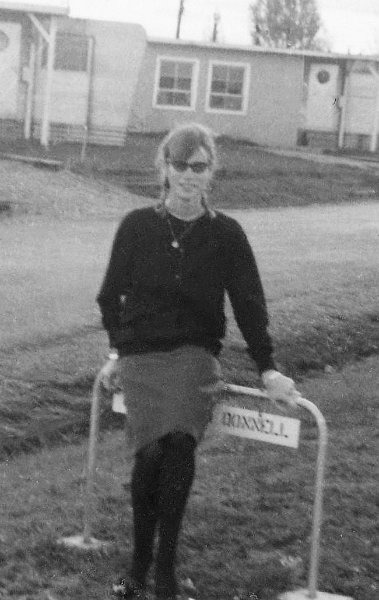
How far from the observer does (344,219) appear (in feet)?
63.9

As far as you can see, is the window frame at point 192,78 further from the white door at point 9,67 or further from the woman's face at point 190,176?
the woman's face at point 190,176

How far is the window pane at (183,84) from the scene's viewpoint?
117 ft

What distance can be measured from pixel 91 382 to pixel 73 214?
9.87 meters

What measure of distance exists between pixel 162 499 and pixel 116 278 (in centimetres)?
88

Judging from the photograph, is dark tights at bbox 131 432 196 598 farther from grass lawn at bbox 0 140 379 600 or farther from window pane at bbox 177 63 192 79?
window pane at bbox 177 63 192 79

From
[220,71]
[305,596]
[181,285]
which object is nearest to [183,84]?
[220,71]

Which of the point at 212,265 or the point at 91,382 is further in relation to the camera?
the point at 91,382

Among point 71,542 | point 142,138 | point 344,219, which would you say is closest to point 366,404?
point 71,542

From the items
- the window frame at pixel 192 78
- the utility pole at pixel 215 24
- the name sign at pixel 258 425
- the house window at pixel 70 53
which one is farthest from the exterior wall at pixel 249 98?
the utility pole at pixel 215 24

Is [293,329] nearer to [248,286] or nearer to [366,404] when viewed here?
[366,404]

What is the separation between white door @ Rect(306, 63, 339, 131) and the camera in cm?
4031

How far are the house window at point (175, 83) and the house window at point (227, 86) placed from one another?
0.52 meters

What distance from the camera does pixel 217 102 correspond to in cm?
3591

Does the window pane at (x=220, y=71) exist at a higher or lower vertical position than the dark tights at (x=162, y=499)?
higher
